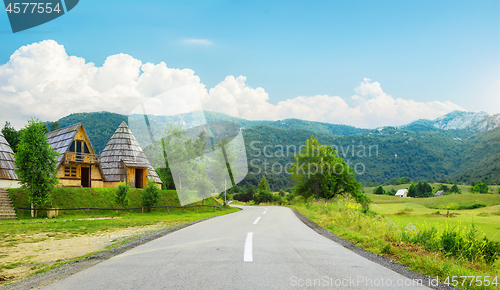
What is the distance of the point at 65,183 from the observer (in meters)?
29.9

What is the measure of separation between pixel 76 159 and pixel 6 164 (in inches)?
234

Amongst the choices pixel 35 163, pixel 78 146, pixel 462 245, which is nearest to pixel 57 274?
pixel 462 245

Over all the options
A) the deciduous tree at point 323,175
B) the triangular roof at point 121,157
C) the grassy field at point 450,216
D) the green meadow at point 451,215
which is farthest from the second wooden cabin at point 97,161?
the green meadow at point 451,215

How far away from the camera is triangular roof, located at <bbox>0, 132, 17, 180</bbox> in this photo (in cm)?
2603

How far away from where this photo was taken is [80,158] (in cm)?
3123

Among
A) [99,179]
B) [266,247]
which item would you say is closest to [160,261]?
[266,247]

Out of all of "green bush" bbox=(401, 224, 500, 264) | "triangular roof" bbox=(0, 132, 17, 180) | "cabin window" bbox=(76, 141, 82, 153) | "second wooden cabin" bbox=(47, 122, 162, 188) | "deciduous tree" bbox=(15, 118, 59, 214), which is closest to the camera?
"green bush" bbox=(401, 224, 500, 264)

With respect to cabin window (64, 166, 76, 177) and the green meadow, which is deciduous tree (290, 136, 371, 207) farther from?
cabin window (64, 166, 76, 177)

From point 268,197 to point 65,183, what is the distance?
2170 inches

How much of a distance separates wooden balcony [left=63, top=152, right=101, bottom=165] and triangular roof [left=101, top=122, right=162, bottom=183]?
2.13 m

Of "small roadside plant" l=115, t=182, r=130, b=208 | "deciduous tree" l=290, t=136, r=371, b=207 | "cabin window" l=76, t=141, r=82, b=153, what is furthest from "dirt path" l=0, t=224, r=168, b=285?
"deciduous tree" l=290, t=136, r=371, b=207

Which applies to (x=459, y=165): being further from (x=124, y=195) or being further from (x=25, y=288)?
(x=25, y=288)

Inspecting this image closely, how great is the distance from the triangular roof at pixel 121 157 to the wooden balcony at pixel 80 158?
2.13 m

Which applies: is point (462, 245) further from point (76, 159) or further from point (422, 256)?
point (76, 159)
